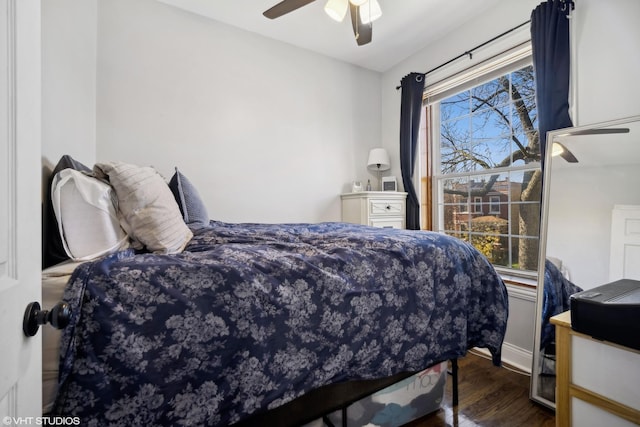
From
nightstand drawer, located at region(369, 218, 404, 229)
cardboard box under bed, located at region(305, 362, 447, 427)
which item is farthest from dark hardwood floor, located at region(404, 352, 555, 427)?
nightstand drawer, located at region(369, 218, 404, 229)

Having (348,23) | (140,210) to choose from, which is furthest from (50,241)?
(348,23)

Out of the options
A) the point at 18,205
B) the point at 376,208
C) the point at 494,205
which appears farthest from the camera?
the point at 376,208

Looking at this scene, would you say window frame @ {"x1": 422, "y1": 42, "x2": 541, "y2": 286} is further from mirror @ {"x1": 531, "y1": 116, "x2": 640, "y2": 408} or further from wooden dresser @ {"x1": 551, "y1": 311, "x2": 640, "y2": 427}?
wooden dresser @ {"x1": 551, "y1": 311, "x2": 640, "y2": 427}

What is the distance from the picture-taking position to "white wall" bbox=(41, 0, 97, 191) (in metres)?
1.23

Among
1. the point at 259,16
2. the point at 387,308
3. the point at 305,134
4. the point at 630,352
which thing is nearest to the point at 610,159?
the point at 630,352

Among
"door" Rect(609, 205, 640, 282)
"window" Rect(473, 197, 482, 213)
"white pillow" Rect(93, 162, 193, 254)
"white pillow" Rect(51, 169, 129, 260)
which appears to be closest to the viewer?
"white pillow" Rect(51, 169, 129, 260)

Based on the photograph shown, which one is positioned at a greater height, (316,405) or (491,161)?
(491,161)

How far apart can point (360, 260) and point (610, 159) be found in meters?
1.52

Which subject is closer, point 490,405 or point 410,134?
point 490,405

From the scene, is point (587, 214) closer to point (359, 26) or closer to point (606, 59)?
point (606, 59)

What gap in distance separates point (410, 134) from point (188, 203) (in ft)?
7.71

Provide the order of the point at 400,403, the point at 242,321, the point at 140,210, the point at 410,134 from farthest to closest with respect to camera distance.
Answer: the point at 410,134
the point at 400,403
the point at 140,210
the point at 242,321

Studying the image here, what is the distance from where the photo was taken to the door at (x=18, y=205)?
0.43 meters

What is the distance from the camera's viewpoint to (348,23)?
2564mm
